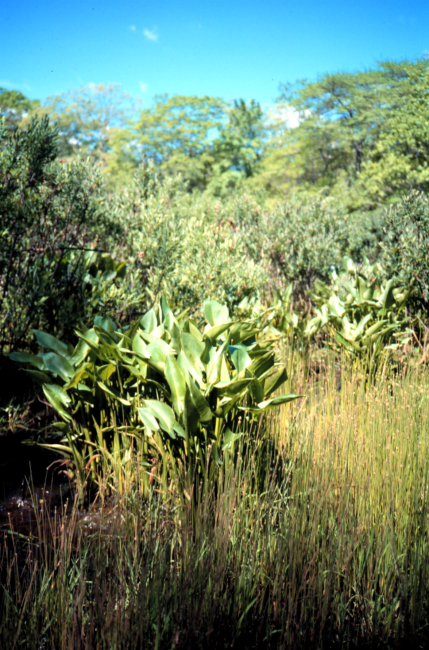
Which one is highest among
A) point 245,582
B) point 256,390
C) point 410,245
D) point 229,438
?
point 410,245

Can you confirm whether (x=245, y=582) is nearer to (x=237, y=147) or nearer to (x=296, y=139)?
(x=296, y=139)

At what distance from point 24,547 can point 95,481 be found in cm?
56

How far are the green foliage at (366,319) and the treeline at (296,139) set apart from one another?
186 inches

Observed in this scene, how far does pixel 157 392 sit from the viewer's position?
281 centimetres

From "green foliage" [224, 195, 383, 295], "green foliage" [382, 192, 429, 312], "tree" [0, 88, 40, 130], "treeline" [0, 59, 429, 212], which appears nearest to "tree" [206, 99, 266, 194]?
"treeline" [0, 59, 429, 212]

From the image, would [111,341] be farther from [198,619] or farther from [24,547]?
[198,619]

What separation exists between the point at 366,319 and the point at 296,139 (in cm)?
2474

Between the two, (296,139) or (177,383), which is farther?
(296,139)

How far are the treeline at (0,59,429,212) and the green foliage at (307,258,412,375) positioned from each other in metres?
4.73

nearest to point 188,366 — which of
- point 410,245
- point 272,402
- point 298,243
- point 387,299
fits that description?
point 272,402

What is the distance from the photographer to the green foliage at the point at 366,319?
14.7 ft

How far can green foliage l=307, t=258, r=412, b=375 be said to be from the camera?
4.48 meters

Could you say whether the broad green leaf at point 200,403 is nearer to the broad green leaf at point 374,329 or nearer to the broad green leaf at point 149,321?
the broad green leaf at point 149,321

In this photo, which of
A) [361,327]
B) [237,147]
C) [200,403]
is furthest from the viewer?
[237,147]
